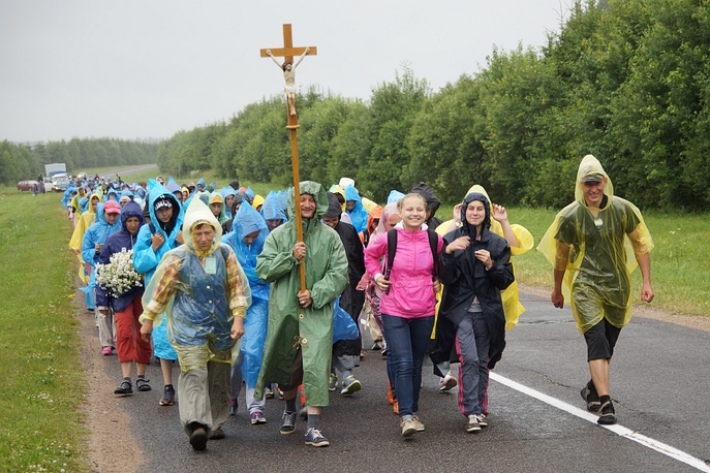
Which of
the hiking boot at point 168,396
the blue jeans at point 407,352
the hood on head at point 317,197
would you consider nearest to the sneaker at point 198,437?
the blue jeans at point 407,352

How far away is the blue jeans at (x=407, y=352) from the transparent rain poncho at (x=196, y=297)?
3.71ft

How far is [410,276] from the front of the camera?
788 centimetres

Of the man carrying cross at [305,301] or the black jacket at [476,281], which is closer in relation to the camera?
the man carrying cross at [305,301]

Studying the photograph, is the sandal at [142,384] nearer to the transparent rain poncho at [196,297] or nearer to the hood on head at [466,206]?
the transparent rain poncho at [196,297]

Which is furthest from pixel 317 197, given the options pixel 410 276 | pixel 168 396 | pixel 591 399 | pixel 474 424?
pixel 168 396

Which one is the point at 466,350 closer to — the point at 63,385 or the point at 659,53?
the point at 63,385

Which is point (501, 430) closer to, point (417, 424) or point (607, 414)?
point (417, 424)

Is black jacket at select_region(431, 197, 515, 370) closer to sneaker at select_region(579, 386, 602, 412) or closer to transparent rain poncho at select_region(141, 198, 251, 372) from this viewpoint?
sneaker at select_region(579, 386, 602, 412)

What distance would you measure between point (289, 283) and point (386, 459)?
1567 millimetres

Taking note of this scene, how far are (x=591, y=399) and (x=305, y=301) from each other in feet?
7.99

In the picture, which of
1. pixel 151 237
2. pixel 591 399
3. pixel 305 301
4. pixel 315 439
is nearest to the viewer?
pixel 315 439

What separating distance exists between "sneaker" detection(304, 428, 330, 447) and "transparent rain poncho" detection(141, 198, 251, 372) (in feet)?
2.93

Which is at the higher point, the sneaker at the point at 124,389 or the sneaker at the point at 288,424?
the sneaker at the point at 288,424

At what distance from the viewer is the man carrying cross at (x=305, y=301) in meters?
7.74
